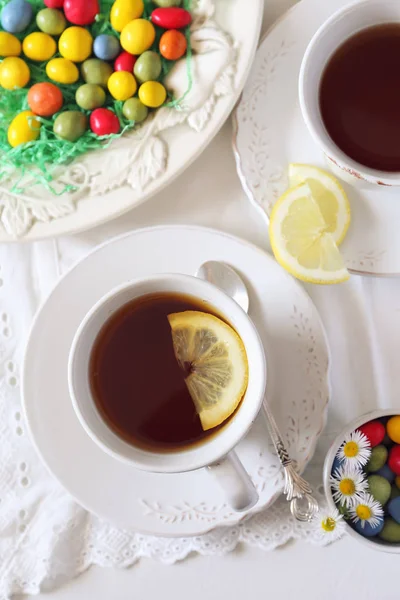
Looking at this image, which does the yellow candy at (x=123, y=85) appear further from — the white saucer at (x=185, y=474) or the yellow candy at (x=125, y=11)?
the white saucer at (x=185, y=474)

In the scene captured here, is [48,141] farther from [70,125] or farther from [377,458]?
[377,458]

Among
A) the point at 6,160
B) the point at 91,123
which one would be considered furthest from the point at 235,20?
the point at 6,160

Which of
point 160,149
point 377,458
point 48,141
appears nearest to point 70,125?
point 48,141

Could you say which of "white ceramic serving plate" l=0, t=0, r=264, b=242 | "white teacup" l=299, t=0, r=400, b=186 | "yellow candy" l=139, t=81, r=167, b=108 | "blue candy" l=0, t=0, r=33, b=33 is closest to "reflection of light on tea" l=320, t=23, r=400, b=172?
"white teacup" l=299, t=0, r=400, b=186

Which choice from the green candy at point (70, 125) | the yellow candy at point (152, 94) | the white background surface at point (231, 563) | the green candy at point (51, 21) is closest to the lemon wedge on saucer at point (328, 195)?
the white background surface at point (231, 563)

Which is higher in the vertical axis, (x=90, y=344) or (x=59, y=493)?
(x=90, y=344)

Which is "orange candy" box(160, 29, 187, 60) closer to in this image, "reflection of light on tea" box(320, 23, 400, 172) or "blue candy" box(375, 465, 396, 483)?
"reflection of light on tea" box(320, 23, 400, 172)

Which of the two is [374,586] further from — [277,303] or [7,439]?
[7,439]
